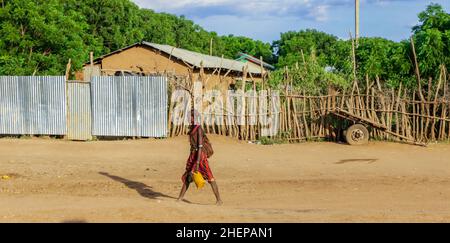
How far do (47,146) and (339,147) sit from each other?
7616mm

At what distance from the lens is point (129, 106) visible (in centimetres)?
1797

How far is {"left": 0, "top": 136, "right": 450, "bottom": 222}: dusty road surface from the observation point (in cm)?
812

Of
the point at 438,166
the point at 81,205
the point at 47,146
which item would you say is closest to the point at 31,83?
the point at 47,146

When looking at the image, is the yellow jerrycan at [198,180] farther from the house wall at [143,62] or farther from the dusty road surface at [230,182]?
the house wall at [143,62]

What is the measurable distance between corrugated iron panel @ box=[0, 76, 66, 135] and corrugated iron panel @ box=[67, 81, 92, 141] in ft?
0.64

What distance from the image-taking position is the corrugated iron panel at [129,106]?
17812 mm

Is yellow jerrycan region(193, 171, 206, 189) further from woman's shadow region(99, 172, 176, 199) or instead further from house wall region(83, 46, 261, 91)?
house wall region(83, 46, 261, 91)

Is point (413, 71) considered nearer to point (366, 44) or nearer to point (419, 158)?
point (366, 44)

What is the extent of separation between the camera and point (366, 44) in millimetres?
20844

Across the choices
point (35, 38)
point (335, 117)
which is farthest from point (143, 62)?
point (335, 117)

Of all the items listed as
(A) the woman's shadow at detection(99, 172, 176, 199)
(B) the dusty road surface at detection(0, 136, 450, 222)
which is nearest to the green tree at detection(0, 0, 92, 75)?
(B) the dusty road surface at detection(0, 136, 450, 222)

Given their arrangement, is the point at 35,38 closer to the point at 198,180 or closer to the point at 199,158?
the point at 199,158

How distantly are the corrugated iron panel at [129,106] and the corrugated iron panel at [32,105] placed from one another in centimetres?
102

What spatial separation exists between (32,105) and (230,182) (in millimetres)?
8560
